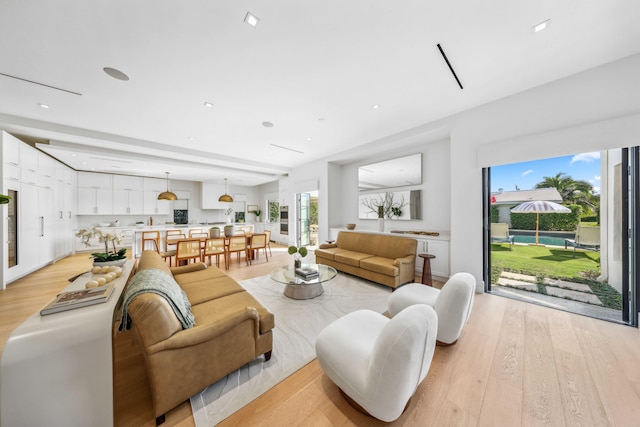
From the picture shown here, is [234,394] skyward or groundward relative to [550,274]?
groundward

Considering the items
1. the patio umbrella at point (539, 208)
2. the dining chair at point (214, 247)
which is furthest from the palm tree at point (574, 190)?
the dining chair at point (214, 247)

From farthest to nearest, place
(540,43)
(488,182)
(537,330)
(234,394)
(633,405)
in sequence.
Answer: (488,182) → (537,330) → (540,43) → (234,394) → (633,405)

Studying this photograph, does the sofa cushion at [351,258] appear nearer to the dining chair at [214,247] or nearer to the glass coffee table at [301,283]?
the glass coffee table at [301,283]

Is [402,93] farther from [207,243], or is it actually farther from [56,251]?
[56,251]

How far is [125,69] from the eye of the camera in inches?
92.7

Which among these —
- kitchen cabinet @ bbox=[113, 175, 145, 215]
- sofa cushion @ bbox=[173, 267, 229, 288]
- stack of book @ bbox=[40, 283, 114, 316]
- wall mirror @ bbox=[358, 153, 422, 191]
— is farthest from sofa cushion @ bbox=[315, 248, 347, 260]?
kitchen cabinet @ bbox=[113, 175, 145, 215]

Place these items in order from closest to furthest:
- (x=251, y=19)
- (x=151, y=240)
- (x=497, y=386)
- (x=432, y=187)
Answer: (x=497, y=386) < (x=251, y=19) < (x=432, y=187) < (x=151, y=240)

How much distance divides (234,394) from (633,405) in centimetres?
278

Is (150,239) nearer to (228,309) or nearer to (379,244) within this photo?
(228,309)

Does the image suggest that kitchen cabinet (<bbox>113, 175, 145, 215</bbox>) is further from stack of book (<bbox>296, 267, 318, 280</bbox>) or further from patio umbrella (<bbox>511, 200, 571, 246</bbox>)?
patio umbrella (<bbox>511, 200, 571, 246</bbox>)

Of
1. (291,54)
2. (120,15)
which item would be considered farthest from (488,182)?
(120,15)

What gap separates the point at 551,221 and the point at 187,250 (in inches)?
260

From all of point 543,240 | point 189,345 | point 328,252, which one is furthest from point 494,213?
point 189,345

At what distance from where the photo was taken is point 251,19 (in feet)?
5.80
